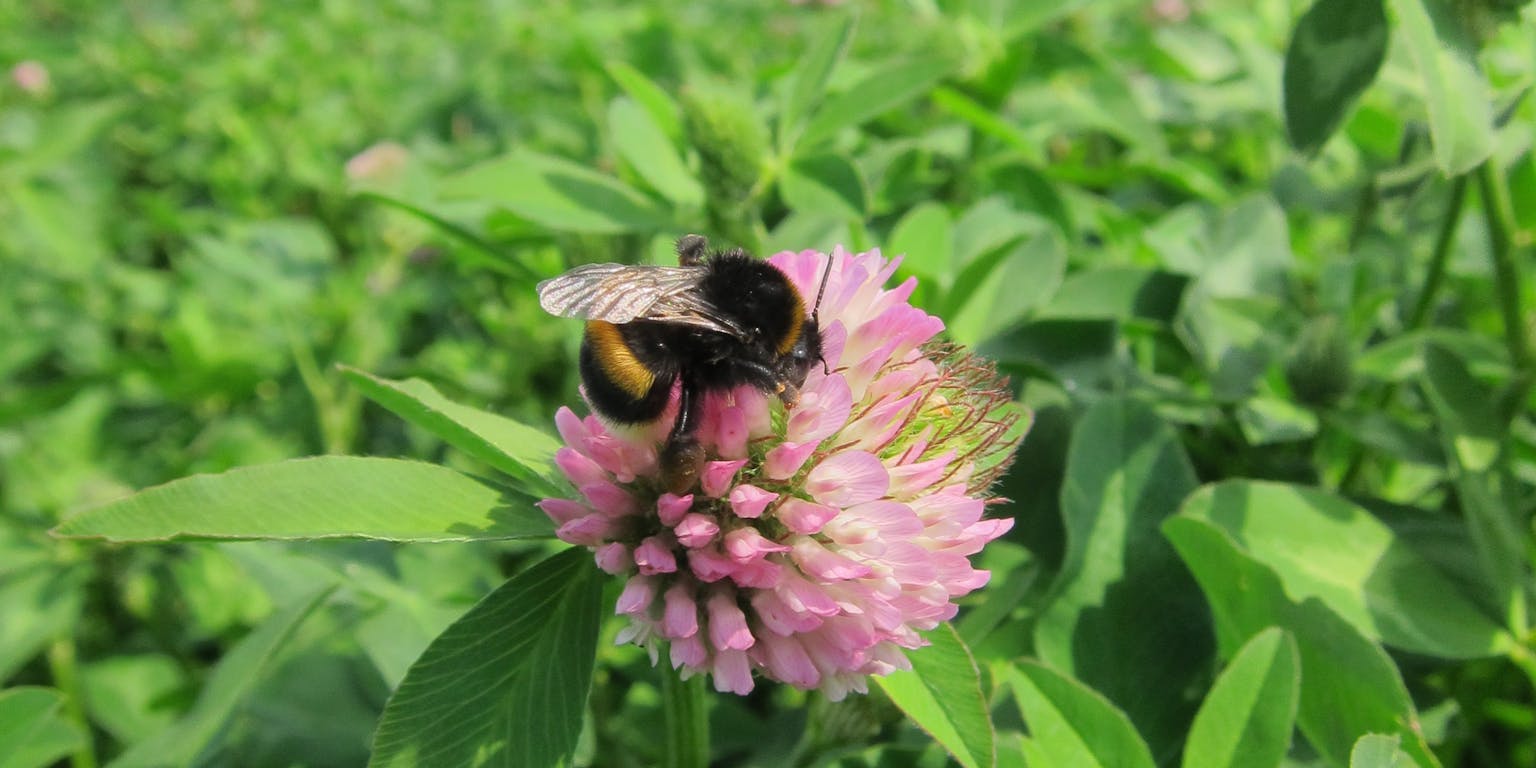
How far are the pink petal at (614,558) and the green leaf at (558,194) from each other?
64cm

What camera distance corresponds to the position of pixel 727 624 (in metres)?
0.87

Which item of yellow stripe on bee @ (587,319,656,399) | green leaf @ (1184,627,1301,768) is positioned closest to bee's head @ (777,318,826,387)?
yellow stripe on bee @ (587,319,656,399)

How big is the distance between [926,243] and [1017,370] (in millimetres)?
196

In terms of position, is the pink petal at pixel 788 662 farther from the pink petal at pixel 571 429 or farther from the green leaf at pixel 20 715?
the green leaf at pixel 20 715

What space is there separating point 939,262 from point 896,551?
2.13 ft

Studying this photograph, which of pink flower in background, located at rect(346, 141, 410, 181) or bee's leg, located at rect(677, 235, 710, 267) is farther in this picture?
pink flower in background, located at rect(346, 141, 410, 181)

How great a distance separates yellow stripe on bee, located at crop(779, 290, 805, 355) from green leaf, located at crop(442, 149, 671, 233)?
0.61 meters

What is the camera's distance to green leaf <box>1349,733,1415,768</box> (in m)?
0.90

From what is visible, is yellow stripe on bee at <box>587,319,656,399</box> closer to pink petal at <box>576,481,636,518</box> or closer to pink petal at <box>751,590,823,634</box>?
pink petal at <box>576,481,636,518</box>

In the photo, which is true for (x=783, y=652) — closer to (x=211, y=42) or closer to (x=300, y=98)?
(x=300, y=98)

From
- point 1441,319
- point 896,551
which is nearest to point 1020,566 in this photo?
point 896,551

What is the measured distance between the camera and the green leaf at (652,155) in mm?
1569

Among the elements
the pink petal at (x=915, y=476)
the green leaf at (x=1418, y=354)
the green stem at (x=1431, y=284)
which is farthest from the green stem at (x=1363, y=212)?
the pink petal at (x=915, y=476)

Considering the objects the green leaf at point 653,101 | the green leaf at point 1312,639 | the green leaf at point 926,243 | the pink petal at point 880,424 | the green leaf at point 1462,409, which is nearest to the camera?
the pink petal at point 880,424
